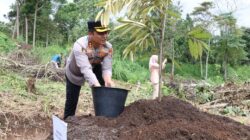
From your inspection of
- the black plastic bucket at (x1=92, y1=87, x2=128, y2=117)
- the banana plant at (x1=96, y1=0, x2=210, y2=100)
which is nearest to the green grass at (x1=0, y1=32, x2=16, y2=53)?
the banana plant at (x1=96, y1=0, x2=210, y2=100)

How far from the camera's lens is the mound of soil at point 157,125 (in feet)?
9.11

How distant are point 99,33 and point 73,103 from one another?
0.99 m

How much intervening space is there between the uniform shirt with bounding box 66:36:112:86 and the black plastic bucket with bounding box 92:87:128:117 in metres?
0.16

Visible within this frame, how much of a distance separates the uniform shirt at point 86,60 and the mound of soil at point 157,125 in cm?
45

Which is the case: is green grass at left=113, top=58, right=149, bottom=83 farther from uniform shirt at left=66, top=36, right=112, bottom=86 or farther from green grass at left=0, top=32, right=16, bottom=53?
uniform shirt at left=66, top=36, right=112, bottom=86

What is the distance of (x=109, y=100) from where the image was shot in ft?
11.1

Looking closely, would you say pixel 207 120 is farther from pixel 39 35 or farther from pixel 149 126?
pixel 39 35

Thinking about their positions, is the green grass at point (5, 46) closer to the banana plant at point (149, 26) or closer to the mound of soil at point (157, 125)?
the banana plant at point (149, 26)

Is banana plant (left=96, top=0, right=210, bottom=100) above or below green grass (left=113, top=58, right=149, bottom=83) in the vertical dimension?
above

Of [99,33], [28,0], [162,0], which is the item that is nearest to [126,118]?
[99,33]

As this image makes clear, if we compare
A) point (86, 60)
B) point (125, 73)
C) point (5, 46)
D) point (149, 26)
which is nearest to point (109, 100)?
point (86, 60)

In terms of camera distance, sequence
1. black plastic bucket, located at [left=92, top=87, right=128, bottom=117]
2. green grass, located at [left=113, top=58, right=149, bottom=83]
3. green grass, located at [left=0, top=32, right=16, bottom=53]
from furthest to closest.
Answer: green grass, located at [left=113, top=58, right=149, bottom=83]
green grass, located at [left=0, top=32, right=16, bottom=53]
black plastic bucket, located at [left=92, top=87, right=128, bottom=117]

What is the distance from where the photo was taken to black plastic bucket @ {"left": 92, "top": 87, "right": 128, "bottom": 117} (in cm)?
335

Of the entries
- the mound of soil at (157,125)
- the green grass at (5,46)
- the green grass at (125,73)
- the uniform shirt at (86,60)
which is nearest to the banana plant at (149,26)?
the uniform shirt at (86,60)
